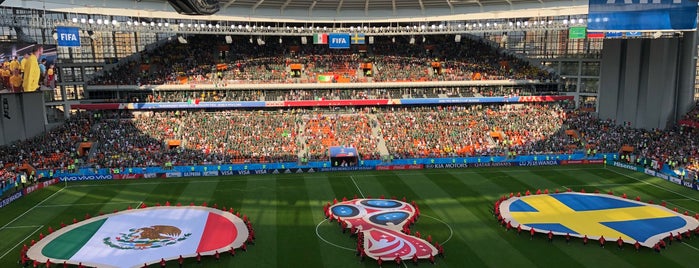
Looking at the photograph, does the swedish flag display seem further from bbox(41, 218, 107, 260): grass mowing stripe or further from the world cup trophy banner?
bbox(41, 218, 107, 260): grass mowing stripe

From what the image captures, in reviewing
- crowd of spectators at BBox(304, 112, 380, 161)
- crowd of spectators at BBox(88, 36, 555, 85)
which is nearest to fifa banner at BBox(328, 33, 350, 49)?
crowd of spectators at BBox(88, 36, 555, 85)

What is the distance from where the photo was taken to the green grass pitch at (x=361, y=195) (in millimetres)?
23984

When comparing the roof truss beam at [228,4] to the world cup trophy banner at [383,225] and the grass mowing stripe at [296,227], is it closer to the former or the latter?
the grass mowing stripe at [296,227]

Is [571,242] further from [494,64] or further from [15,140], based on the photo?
[15,140]

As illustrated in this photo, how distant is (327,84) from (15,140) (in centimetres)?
3103

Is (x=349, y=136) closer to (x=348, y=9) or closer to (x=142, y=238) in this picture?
(x=348, y=9)

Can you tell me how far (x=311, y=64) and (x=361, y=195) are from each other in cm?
2969

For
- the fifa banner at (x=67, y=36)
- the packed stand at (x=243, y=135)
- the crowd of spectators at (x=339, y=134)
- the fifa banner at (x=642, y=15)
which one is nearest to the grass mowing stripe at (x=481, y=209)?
the crowd of spectators at (x=339, y=134)

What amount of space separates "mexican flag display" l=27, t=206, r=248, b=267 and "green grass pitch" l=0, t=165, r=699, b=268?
1246 millimetres

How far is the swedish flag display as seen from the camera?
88.0ft

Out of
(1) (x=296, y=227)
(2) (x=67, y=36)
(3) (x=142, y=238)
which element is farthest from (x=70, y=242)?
(2) (x=67, y=36)

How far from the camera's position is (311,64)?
62.2 metres

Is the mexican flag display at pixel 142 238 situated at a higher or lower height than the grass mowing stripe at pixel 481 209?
higher

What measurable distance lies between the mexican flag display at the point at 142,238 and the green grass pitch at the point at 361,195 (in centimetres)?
125
